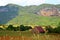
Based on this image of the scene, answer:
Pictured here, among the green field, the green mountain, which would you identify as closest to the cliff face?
the green mountain

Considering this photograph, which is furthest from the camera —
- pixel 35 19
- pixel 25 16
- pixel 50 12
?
pixel 25 16

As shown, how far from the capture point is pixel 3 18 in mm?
25406

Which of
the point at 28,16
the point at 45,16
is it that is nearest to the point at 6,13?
the point at 28,16

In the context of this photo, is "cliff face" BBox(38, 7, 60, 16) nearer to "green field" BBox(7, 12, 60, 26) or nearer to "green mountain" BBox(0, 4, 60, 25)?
"green mountain" BBox(0, 4, 60, 25)

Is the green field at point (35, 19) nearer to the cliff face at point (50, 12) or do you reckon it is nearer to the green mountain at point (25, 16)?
the green mountain at point (25, 16)

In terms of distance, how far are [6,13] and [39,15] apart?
533cm

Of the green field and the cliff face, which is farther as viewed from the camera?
the green field

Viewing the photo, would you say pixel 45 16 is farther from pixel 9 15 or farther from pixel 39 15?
pixel 9 15

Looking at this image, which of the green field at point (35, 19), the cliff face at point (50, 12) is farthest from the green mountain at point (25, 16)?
the cliff face at point (50, 12)

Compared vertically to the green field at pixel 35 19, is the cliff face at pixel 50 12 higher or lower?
higher

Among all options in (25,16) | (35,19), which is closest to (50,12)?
(35,19)

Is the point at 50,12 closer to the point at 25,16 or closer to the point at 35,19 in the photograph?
the point at 35,19

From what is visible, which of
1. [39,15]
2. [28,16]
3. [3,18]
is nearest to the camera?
[3,18]

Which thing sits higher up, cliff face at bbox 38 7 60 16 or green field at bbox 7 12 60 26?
cliff face at bbox 38 7 60 16
